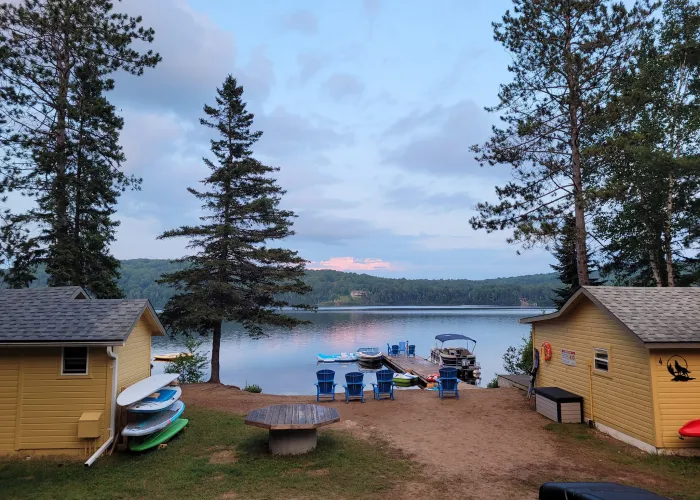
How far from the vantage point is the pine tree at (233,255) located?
20797 millimetres

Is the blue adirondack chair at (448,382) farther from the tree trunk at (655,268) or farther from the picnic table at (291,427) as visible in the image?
the tree trunk at (655,268)

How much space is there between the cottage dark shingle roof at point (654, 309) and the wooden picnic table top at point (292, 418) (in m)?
7.56

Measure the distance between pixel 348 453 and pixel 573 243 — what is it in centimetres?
1276

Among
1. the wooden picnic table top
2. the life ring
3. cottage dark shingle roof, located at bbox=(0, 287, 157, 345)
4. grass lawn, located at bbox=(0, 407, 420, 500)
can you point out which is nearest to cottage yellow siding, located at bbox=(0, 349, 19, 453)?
grass lawn, located at bbox=(0, 407, 420, 500)

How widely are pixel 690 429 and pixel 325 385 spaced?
11079mm

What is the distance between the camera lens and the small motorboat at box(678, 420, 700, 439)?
9.29 m

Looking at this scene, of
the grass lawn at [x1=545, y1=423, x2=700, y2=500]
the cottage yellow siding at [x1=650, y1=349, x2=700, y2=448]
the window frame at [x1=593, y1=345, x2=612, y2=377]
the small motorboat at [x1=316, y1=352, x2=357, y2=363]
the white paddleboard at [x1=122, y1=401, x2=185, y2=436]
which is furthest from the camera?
the small motorboat at [x1=316, y1=352, x2=357, y2=363]

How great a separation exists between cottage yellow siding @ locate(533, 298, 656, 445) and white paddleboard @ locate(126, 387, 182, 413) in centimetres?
1161

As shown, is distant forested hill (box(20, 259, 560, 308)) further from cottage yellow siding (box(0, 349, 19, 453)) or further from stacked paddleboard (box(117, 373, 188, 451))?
cottage yellow siding (box(0, 349, 19, 453))

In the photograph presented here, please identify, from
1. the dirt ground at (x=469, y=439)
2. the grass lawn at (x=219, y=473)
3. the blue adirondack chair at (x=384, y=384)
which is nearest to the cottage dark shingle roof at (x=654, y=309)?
the dirt ground at (x=469, y=439)

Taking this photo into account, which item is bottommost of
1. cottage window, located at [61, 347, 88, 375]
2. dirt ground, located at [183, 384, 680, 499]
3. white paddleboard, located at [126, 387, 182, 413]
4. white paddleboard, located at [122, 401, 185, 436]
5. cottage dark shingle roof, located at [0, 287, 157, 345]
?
dirt ground, located at [183, 384, 680, 499]

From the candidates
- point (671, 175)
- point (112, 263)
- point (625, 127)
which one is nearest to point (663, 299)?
point (671, 175)

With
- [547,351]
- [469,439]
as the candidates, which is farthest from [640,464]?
[547,351]

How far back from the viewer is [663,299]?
1202 centimetres
